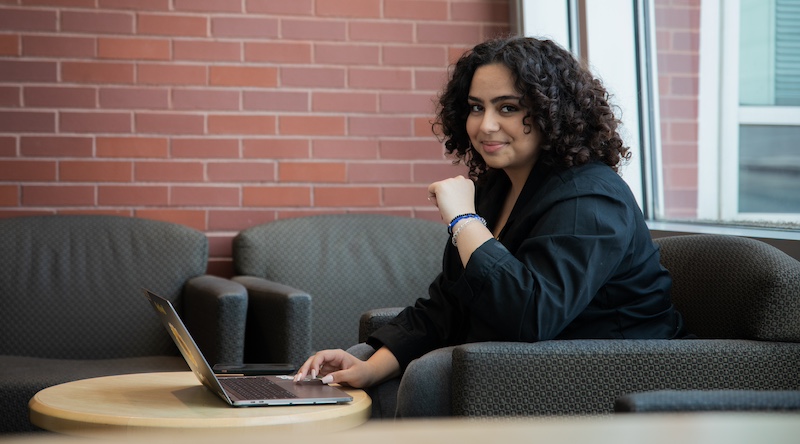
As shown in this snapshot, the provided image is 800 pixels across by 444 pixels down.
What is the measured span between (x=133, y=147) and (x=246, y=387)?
1.97m

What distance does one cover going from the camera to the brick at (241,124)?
3.49m

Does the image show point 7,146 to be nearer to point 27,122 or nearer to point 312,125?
point 27,122

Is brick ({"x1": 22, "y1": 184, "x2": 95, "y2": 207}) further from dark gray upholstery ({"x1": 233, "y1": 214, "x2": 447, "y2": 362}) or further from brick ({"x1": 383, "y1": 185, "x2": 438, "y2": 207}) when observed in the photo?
brick ({"x1": 383, "y1": 185, "x2": 438, "y2": 207})

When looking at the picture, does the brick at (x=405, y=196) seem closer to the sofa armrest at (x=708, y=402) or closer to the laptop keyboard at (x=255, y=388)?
the laptop keyboard at (x=255, y=388)

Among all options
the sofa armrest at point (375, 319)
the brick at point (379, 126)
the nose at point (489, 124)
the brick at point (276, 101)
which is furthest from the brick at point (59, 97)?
the nose at point (489, 124)

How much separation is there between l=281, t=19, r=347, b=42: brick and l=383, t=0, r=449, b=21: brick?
0.20 meters

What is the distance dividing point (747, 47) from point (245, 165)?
1809mm

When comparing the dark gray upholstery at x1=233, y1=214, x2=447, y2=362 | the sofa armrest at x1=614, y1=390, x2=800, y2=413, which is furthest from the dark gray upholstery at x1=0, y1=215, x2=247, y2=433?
the sofa armrest at x1=614, y1=390, x2=800, y2=413

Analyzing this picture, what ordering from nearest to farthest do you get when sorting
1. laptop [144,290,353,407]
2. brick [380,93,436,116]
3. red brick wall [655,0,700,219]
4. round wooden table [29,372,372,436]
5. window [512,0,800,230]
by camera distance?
round wooden table [29,372,372,436]
laptop [144,290,353,407]
window [512,0,800,230]
red brick wall [655,0,700,219]
brick [380,93,436,116]

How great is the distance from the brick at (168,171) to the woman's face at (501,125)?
1728 millimetres

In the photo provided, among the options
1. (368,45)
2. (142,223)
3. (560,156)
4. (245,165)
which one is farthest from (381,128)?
(560,156)

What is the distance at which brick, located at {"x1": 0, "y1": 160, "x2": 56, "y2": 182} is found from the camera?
3.34 meters

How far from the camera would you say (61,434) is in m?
1.54

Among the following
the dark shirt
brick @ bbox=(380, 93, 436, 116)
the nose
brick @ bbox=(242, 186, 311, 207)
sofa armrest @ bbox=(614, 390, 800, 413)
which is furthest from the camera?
brick @ bbox=(380, 93, 436, 116)
